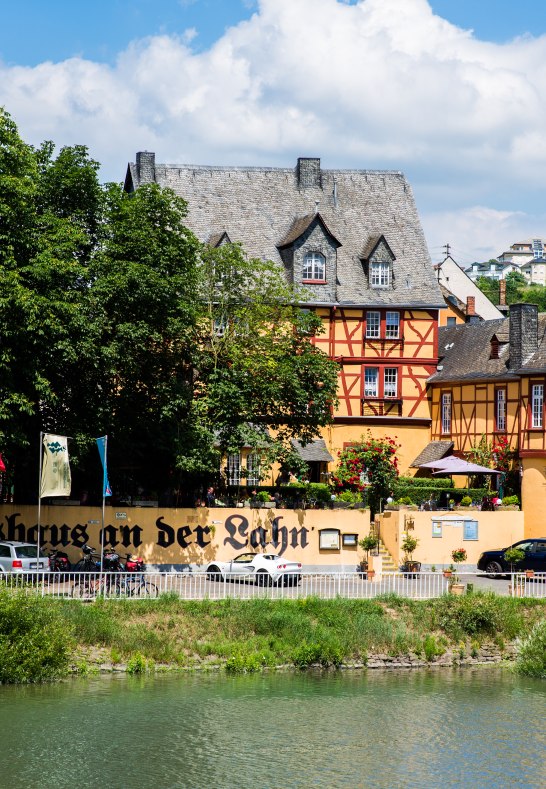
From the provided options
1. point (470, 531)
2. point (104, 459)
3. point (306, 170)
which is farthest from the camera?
point (306, 170)

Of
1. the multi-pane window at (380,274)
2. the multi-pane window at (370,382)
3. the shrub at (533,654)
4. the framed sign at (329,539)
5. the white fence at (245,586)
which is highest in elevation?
the multi-pane window at (380,274)

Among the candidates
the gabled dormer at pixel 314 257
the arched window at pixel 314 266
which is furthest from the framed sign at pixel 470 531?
the arched window at pixel 314 266

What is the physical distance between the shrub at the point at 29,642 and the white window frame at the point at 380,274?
110ft

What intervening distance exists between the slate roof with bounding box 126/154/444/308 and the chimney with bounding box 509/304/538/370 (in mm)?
4960

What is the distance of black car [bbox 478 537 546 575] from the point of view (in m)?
47.0

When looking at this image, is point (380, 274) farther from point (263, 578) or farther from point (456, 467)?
point (263, 578)

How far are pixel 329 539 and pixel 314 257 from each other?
1825 centimetres

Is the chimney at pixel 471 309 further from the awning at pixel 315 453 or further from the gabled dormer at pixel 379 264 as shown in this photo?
the awning at pixel 315 453

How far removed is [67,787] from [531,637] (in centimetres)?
1686

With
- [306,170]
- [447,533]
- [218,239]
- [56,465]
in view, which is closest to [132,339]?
[56,465]

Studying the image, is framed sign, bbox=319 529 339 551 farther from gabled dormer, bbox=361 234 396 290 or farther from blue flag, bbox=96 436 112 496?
gabled dormer, bbox=361 234 396 290

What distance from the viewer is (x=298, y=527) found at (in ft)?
158

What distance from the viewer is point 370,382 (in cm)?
6212

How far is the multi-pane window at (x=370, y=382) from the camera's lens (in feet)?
204
